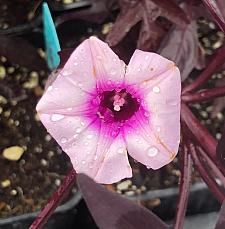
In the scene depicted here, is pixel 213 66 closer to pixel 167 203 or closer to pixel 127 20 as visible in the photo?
pixel 127 20

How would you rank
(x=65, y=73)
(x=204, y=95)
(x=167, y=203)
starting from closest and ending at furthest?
(x=65, y=73) → (x=204, y=95) → (x=167, y=203)

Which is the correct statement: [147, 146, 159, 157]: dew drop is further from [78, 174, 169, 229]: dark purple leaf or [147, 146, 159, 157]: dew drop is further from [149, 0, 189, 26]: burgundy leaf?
[149, 0, 189, 26]: burgundy leaf

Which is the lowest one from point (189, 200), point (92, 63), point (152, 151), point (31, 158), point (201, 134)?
point (189, 200)

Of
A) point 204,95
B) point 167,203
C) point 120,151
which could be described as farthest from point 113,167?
point 167,203

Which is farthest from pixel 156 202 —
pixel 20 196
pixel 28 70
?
pixel 28 70

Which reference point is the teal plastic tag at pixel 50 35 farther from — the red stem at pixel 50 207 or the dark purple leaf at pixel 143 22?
the red stem at pixel 50 207

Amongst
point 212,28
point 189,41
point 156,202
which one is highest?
point 189,41

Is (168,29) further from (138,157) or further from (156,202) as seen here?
(138,157)
